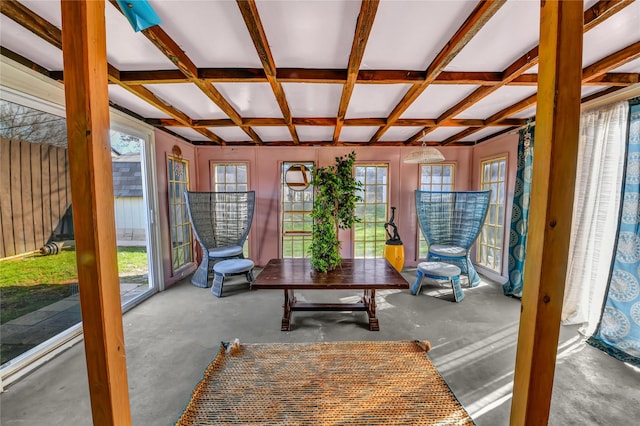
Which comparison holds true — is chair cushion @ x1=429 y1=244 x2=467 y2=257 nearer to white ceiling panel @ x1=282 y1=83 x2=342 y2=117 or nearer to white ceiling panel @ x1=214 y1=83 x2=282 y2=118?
white ceiling panel @ x1=282 y1=83 x2=342 y2=117

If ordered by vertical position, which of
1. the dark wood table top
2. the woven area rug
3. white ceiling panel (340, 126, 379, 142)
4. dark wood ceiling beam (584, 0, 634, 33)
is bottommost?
the woven area rug

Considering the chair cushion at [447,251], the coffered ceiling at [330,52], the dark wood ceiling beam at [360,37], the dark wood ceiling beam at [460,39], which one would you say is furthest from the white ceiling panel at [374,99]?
the chair cushion at [447,251]

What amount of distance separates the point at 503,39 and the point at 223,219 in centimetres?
385

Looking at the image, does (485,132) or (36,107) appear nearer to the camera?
(36,107)

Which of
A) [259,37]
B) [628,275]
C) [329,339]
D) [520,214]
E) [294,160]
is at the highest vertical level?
[259,37]

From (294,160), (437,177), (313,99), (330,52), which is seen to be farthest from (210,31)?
(437,177)

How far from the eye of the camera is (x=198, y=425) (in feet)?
4.53

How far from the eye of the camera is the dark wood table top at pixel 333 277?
84.3 inches

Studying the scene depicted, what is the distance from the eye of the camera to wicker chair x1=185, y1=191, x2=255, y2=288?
369cm

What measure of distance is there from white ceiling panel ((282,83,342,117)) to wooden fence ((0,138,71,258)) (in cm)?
212

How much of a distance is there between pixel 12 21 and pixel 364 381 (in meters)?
3.01

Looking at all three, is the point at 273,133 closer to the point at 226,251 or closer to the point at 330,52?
the point at 226,251

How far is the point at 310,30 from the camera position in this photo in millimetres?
1395

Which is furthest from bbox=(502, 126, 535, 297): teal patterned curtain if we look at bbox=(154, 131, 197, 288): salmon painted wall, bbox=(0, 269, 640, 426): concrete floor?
bbox=(154, 131, 197, 288): salmon painted wall
